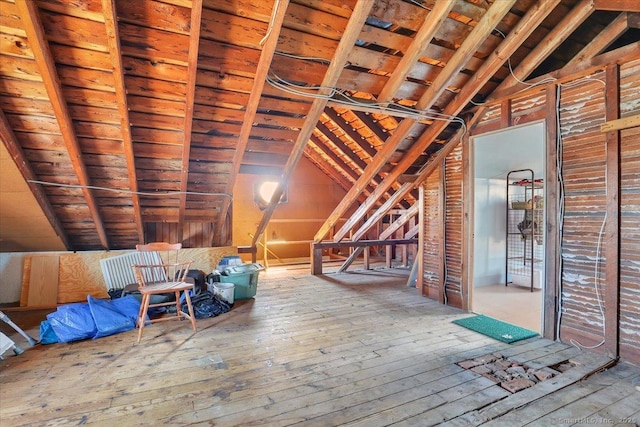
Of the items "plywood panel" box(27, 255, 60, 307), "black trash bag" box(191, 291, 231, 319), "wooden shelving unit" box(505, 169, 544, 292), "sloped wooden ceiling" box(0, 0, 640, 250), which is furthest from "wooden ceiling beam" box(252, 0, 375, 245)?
"wooden shelving unit" box(505, 169, 544, 292)

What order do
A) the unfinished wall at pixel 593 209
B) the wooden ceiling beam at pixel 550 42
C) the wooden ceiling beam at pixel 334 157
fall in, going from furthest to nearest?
the wooden ceiling beam at pixel 334 157 < the wooden ceiling beam at pixel 550 42 < the unfinished wall at pixel 593 209

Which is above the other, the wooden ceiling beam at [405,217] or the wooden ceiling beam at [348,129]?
the wooden ceiling beam at [348,129]

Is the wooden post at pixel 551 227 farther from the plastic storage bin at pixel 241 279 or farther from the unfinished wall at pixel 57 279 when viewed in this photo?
the unfinished wall at pixel 57 279

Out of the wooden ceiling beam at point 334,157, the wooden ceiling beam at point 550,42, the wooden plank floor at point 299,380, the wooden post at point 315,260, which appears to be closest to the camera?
the wooden plank floor at point 299,380

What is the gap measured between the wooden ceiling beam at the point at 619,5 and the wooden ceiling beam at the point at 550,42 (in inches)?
2.7

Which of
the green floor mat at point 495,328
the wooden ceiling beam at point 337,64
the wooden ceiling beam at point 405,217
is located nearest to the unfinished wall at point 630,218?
the green floor mat at point 495,328

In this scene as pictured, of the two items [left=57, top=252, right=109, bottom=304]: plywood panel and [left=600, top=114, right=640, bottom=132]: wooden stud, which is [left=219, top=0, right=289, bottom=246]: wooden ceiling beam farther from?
[left=600, top=114, right=640, bottom=132]: wooden stud

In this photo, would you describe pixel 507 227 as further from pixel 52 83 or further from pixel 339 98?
pixel 52 83

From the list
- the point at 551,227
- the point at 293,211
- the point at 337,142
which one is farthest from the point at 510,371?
the point at 293,211

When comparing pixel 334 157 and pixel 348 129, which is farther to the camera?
pixel 334 157

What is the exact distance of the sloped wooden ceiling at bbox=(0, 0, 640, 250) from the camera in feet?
7.46

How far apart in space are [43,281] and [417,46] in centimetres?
475

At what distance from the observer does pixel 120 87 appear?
246 cm

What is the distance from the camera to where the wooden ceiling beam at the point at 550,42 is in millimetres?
2480
